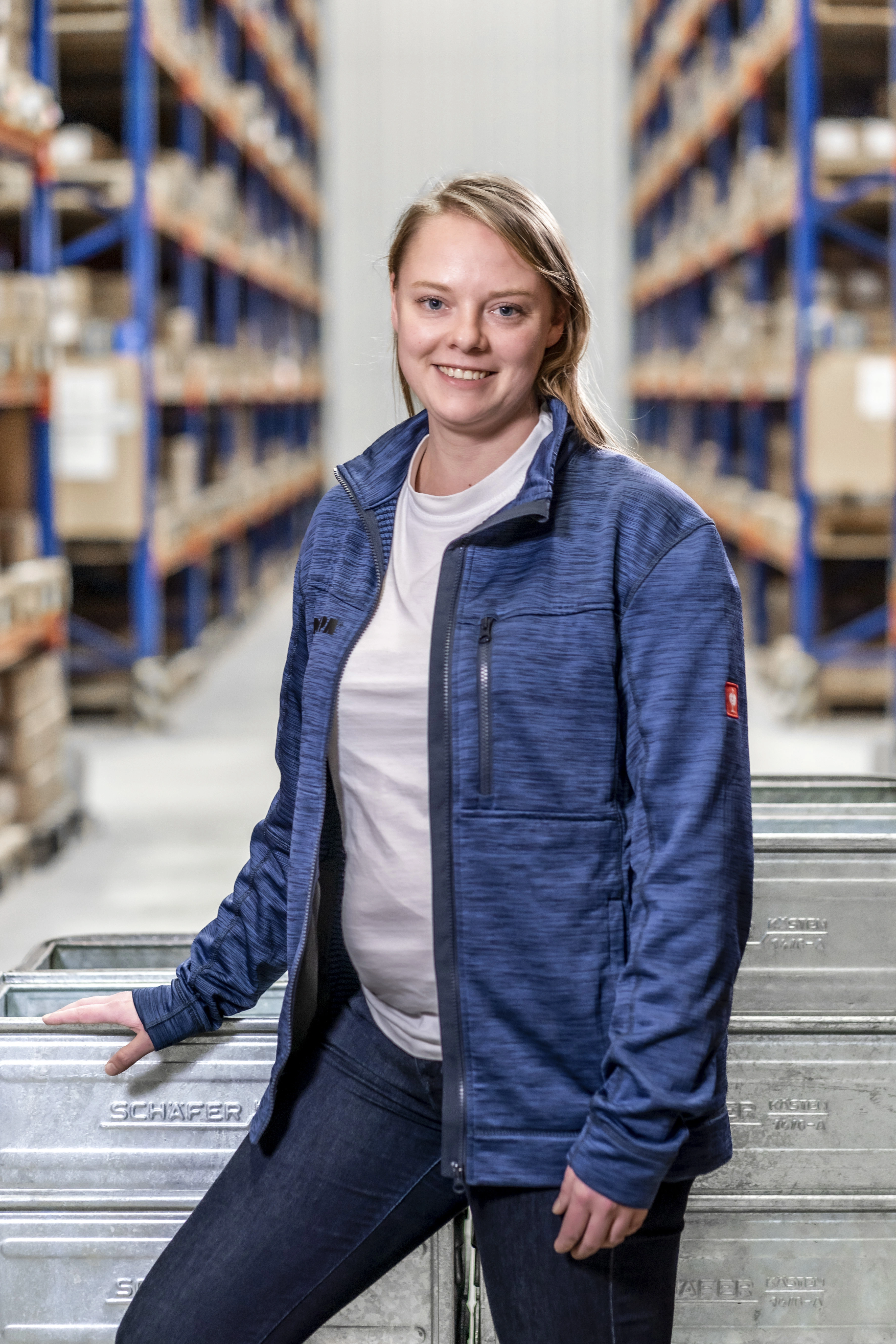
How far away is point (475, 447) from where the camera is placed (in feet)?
5.70

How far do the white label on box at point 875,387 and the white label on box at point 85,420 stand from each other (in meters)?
3.27

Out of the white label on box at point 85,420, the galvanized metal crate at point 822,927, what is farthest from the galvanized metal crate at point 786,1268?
the white label on box at point 85,420

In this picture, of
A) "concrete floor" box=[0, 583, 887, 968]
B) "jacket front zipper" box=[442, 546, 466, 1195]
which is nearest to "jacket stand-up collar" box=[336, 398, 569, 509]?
"jacket front zipper" box=[442, 546, 466, 1195]

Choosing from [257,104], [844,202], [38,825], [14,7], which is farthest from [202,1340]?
[257,104]

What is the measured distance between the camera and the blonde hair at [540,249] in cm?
163

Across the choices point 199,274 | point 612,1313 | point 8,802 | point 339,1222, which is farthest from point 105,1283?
point 199,274

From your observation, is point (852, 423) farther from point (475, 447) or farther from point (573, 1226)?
point (573, 1226)

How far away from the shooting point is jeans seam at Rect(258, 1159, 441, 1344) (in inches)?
66.6

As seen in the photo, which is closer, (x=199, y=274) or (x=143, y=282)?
(x=143, y=282)

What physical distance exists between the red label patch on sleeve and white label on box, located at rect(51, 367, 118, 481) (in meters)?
5.94

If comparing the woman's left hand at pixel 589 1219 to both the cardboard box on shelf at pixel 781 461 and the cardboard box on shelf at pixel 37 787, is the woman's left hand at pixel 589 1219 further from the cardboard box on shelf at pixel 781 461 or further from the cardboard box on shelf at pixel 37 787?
the cardboard box on shelf at pixel 781 461

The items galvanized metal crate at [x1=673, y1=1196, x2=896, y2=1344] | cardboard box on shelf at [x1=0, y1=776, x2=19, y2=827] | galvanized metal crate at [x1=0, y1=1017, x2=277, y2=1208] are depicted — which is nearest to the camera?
galvanized metal crate at [x1=0, y1=1017, x2=277, y2=1208]

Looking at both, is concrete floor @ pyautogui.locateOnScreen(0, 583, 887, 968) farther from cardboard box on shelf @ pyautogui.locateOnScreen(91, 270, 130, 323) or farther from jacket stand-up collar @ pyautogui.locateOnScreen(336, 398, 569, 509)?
jacket stand-up collar @ pyautogui.locateOnScreen(336, 398, 569, 509)

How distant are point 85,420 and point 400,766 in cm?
583
